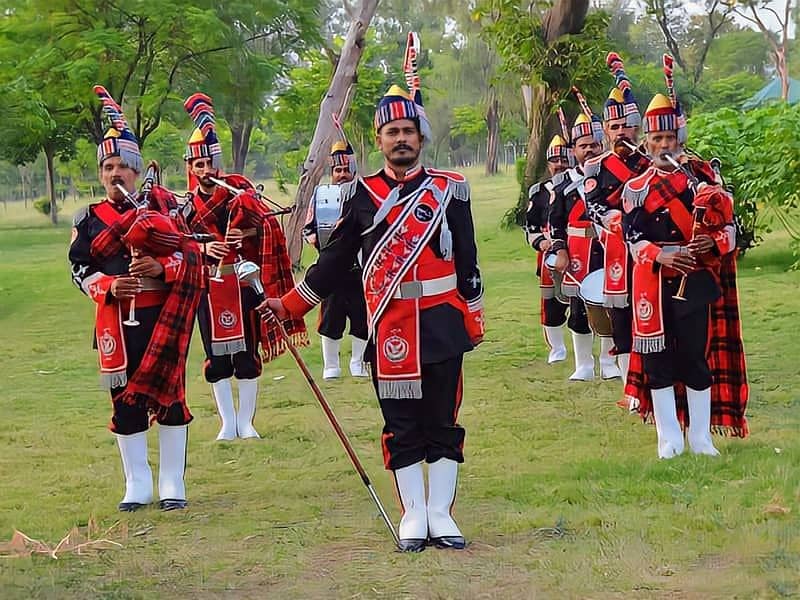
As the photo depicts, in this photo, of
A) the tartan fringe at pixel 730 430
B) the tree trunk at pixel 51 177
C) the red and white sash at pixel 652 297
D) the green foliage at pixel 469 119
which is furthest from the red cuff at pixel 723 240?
the green foliage at pixel 469 119

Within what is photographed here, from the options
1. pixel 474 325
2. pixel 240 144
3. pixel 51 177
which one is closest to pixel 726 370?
pixel 474 325

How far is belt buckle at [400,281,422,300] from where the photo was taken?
192 inches

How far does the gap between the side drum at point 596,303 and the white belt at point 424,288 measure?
8.78 feet

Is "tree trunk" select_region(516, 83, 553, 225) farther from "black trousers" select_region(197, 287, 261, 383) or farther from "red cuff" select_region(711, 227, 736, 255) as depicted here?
"red cuff" select_region(711, 227, 736, 255)

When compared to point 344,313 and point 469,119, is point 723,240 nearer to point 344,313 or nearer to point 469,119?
point 344,313

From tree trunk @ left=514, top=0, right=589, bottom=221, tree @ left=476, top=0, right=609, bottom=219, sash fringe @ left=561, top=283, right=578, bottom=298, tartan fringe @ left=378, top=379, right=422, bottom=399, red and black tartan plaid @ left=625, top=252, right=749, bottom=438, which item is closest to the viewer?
tartan fringe @ left=378, top=379, right=422, bottom=399

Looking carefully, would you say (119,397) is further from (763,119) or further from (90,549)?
(763,119)

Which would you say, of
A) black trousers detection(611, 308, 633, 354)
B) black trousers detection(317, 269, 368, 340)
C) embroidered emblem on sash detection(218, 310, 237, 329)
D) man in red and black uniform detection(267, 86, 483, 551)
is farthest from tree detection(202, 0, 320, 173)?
man in red and black uniform detection(267, 86, 483, 551)

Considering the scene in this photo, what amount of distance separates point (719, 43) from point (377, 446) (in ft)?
157

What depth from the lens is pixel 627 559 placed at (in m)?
4.67

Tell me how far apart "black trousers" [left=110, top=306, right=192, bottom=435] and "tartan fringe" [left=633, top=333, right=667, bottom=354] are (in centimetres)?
237

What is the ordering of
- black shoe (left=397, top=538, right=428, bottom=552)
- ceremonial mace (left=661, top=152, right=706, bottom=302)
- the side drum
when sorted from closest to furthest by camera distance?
1. black shoe (left=397, top=538, right=428, bottom=552)
2. ceremonial mace (left=661, top=152, right=706, bottom=302)
3. the side drum

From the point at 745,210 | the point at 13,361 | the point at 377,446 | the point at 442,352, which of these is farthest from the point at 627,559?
the point at 745,210

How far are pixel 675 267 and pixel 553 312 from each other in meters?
3.91
